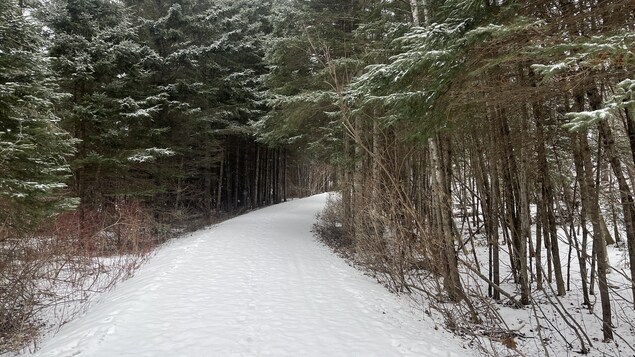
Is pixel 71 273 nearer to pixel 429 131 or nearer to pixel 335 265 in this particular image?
pixel 335 265

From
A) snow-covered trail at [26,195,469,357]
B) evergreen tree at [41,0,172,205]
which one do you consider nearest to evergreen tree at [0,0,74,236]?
snow-covered trail at [26,195,469,357]

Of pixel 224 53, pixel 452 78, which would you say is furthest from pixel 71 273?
pixel 224 53

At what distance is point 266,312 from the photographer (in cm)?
541

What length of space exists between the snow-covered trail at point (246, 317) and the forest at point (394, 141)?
0.71m

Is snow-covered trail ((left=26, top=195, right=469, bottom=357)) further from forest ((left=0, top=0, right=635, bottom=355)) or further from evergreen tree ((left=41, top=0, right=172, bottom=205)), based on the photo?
evergreen tree ((left=41, top=0, right=172, bottom=205))

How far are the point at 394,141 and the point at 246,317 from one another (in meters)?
5.10

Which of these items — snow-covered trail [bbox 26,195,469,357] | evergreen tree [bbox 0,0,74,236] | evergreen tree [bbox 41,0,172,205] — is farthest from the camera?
evergreen tree [bbox 41,0,172,205]

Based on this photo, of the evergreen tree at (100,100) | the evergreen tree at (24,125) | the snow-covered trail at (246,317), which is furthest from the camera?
the evergreen tree at (100,100)

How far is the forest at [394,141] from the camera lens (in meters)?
4.23

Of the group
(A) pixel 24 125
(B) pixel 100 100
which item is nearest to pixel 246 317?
(A) pixel 24 125

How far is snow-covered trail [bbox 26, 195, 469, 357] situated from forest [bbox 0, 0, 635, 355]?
707 millimetres

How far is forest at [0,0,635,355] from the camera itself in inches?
167

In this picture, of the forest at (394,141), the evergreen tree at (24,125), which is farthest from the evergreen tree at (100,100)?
the evergreen tree at (24,125)

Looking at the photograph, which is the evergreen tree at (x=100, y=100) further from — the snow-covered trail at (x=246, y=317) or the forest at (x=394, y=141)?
the snow-covered trail at (x=246, y=317)
